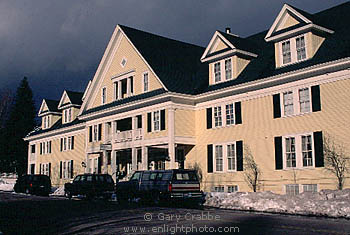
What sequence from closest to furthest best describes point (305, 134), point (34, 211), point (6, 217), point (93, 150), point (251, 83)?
1. point (6, 217)
2. point (34, 211)
3. point (305, 134)
4. point (251, 83)
5. point (93, 150)

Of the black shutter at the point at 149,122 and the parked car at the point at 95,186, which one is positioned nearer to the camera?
the parked car at the point at 95,186

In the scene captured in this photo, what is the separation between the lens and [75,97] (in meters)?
49.4

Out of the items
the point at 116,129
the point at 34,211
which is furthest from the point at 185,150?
the point at 34,211

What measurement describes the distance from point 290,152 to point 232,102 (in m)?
5.52

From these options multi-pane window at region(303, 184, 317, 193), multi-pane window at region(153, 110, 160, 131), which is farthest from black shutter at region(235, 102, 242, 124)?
multi-pane window at region(303, 184, 317, 193)

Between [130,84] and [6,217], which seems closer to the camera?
[6,217]

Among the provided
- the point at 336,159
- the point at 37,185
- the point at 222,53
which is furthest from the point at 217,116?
the point at 37,185

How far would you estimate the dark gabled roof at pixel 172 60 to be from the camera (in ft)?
106

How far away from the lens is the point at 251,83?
89.9 ft

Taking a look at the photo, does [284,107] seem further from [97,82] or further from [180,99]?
[97,82]

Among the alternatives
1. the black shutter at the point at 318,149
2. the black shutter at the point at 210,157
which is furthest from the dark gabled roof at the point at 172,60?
the black shutter at the point at 318,149

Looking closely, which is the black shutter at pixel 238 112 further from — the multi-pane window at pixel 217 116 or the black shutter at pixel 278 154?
the black shutter at pixel 278 154

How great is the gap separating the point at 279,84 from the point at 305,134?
136 inches

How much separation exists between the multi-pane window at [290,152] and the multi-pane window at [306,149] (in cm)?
68
